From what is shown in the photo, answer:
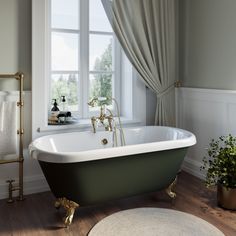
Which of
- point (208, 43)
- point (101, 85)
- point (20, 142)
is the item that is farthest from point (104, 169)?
point (208, 43)

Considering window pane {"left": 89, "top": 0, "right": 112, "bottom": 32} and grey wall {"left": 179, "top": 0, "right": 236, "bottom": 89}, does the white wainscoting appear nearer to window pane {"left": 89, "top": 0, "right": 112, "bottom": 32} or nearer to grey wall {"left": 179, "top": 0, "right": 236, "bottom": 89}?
grey wall {"left": 179, "top": 0, "right": 236, "bottom": 89}

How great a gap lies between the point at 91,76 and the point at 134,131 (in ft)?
2.90

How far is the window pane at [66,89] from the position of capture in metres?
3.42

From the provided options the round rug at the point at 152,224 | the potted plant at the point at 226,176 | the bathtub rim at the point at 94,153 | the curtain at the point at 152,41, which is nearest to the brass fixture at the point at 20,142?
the bathtub rim at the point at 94,153

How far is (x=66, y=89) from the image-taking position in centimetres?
346

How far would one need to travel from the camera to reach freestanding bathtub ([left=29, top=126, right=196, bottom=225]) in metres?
2.21

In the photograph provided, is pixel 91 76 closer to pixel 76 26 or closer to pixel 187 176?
pixel 76 26

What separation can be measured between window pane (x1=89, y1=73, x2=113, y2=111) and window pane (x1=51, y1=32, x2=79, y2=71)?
0.25 m

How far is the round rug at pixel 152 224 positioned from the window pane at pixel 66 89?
144 cm

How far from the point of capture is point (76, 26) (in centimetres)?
344

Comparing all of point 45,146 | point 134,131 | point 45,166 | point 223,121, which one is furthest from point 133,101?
point 45,166

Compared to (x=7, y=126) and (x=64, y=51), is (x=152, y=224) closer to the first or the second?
(x=7, y=126)

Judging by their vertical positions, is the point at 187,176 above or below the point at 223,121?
below

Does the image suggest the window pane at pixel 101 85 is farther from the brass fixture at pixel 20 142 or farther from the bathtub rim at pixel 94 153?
the bathtub rim at pixel 94 153
